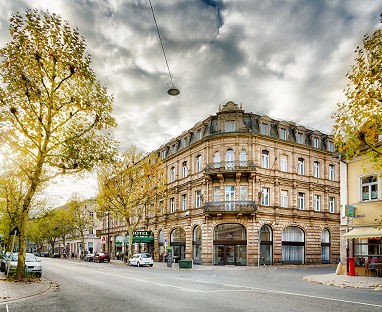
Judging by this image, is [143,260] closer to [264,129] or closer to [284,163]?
[284,163]

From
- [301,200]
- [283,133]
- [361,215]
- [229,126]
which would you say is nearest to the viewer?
[361,215]

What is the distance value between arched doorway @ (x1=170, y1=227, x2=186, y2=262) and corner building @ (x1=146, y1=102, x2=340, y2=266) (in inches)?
4.3

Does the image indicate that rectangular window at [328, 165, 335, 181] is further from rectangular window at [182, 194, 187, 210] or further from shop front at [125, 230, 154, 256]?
shop front at [125, 230, 154, 256]

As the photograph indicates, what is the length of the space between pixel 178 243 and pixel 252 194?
11.3 metres

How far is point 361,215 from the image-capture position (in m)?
23.9

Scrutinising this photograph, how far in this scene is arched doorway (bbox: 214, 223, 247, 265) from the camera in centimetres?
3656

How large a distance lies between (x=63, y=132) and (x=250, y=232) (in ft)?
75.9

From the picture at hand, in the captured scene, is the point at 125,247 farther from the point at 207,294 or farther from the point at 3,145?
the point at 207,294

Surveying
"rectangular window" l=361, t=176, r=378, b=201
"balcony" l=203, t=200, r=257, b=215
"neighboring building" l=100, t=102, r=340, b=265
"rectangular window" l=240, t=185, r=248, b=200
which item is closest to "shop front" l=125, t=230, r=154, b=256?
"neighboring building" l=100, t=102, r=340, b=265

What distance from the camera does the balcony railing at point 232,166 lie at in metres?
36.8

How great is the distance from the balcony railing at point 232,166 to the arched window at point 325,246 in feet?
43.7

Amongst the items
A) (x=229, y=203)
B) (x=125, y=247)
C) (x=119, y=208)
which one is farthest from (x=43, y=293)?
(x=125, y=247)

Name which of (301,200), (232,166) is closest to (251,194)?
(232,166)

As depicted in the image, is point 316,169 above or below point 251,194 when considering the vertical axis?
above
